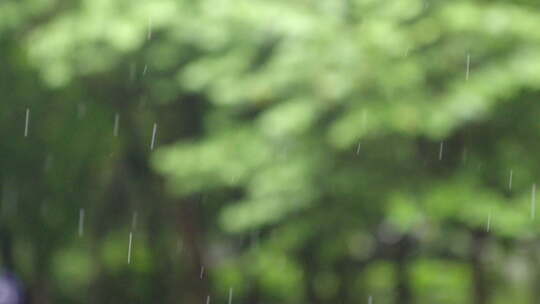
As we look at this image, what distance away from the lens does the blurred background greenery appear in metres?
5.57

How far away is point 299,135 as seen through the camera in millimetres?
6168

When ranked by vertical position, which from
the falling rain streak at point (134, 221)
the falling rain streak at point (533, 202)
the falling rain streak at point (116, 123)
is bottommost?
the falling rain streak at point (134, 221)

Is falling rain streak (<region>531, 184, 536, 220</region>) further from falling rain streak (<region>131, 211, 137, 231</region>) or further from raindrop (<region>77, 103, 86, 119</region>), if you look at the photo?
falling rain streak (<region>131, 211, 137, 231</region>)

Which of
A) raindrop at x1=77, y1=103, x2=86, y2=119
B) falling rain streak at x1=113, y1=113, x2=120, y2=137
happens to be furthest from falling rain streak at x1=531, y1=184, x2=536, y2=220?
raindrop at x1=77, y1=103, x2=86, y2=119

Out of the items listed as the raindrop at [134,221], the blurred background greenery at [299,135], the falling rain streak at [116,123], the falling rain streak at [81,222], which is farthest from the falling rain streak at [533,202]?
the falling rain streak at [81,222]

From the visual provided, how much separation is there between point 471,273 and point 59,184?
487 centimetres

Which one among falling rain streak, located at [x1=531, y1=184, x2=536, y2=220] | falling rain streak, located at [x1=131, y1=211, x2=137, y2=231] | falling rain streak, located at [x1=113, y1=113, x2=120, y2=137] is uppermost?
falling rain streak, located at [x1=531, y1=184, x2=536, y2=220]

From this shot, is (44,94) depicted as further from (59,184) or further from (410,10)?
(410,10)

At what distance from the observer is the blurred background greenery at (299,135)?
5.57 meters

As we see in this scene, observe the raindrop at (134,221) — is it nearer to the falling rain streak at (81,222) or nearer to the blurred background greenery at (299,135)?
the blurred background greenery at (299,135)

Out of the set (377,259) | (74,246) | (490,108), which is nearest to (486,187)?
(490,108)

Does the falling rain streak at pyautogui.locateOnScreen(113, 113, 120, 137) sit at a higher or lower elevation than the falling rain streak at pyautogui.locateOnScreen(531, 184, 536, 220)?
lower

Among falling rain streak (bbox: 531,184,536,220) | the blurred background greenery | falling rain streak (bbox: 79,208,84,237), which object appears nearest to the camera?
the blurred background greenery

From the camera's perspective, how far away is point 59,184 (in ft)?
36.2
